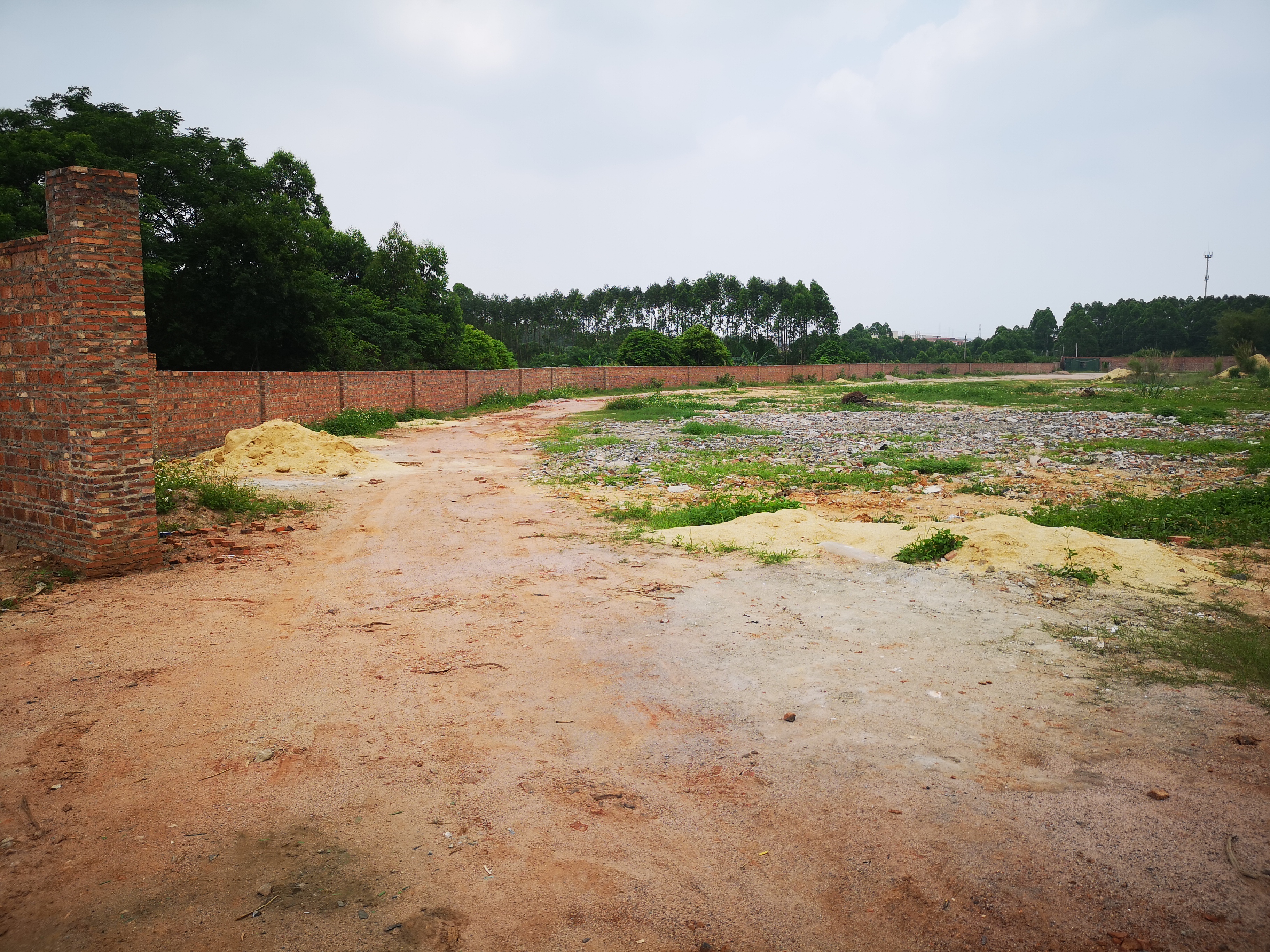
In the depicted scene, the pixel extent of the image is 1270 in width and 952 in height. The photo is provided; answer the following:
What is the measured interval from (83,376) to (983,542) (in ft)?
25.6

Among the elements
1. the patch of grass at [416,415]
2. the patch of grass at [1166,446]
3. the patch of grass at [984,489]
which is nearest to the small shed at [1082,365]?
the patch of grass at [1166,446]

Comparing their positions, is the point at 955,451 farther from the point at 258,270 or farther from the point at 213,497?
the point at 258,270

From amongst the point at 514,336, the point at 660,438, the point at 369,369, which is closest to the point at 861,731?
the point at 660,438

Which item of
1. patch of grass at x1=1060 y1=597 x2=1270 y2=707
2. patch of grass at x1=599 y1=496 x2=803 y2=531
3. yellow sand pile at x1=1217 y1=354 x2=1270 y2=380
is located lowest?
patch of grass at x1=1060 y1=597 x2=1270 y2=707

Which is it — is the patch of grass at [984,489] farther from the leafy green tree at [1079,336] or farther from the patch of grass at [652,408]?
the leafy green tree at [1079,336]

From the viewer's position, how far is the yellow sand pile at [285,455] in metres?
11.7

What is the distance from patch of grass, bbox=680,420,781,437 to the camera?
16672mm

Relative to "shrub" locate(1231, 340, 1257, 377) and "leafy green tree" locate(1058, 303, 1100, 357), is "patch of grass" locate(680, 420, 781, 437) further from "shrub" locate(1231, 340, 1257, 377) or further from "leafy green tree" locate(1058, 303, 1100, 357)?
"leafy green tree" locate(1058, 303, 1100, 357)

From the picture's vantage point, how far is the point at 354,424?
18281 mm

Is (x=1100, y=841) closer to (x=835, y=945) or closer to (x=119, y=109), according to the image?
(x=835, y=945)

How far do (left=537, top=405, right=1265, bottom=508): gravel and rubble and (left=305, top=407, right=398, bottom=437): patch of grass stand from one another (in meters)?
5.99

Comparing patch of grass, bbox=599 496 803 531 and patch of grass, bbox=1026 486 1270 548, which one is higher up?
patch of grass, bbox=1026 486 1270 548

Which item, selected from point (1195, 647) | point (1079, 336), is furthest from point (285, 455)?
point (1079, 336)

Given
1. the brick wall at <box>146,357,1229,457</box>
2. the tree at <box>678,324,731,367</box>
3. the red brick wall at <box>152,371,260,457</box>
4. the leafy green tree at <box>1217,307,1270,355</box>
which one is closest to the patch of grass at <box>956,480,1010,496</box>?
the red brick wall at <box>152,371,260,457</box>
